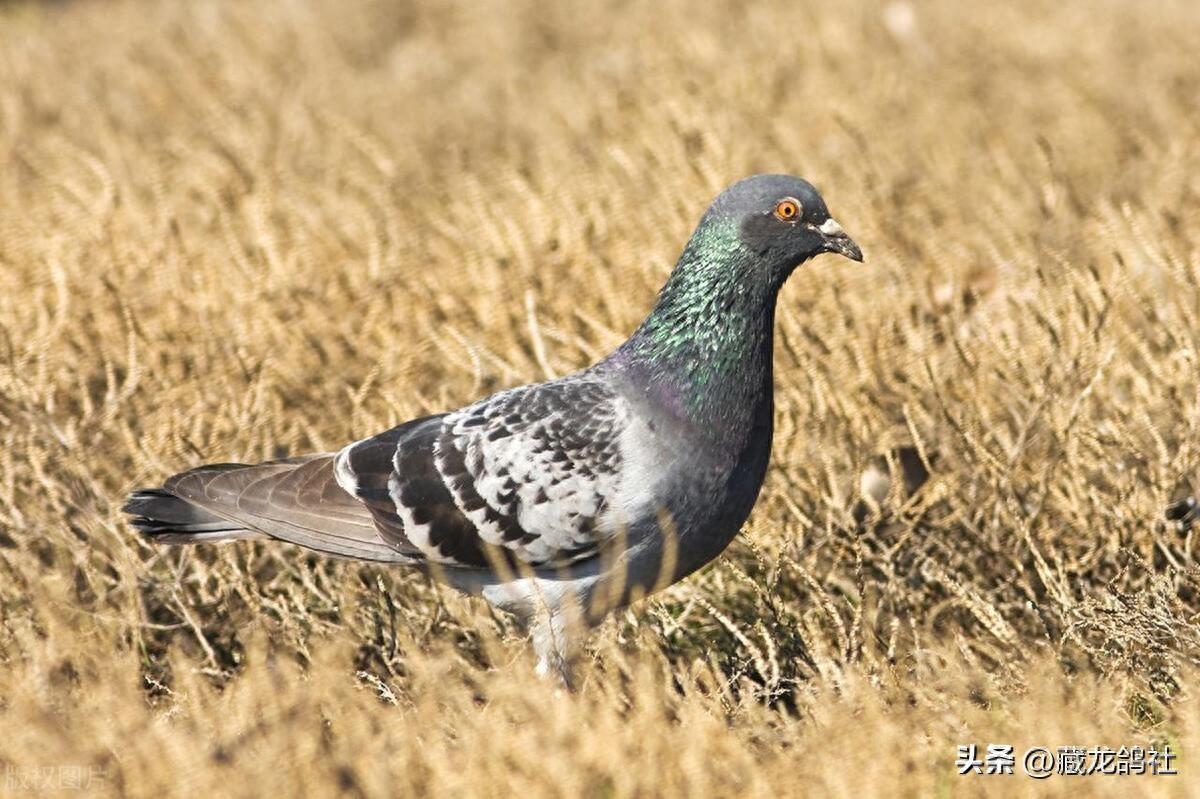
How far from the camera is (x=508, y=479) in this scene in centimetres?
387

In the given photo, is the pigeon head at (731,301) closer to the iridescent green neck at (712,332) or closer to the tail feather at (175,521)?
the iridescent green neck at (712,332)

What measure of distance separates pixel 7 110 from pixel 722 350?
544 cm

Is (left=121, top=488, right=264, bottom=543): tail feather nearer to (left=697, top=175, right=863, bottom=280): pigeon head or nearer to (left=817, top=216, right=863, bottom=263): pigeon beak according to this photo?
(left=697, top=175, right=863, bottom=280): pigeon head

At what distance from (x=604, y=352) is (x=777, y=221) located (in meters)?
1.42

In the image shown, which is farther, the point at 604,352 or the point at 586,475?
the point at 604,352

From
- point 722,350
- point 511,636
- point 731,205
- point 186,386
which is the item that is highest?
point 731,205

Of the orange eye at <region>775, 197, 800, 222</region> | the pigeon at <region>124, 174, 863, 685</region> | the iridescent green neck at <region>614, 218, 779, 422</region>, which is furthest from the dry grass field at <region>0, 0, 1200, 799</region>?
the orange eye at <region>775, 197, 800, 222</region>

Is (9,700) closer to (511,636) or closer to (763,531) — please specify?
Result: (511,636)

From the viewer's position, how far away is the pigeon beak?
401 cm

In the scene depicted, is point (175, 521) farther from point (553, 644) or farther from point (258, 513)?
point (553, 644)

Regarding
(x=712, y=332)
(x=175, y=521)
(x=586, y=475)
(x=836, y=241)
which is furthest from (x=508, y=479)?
(x=836, y=241)

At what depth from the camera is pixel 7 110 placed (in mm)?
8062

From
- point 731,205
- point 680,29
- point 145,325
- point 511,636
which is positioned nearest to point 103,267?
point 145,325

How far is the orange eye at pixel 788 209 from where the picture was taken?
3.95 m
